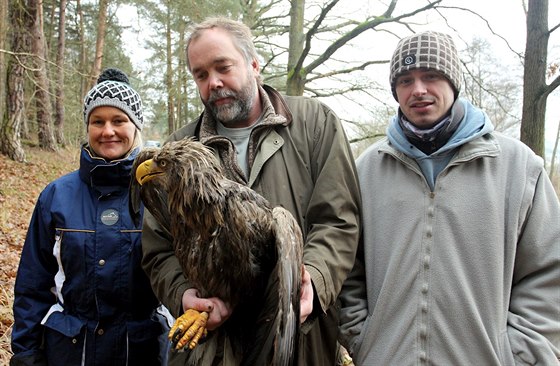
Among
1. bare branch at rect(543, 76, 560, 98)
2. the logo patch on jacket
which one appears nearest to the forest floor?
the logo patch on jacket

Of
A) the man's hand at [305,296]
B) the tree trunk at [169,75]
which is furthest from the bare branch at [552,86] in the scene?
the tree trunk at [169,75]

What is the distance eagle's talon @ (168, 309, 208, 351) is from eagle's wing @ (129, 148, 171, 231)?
2.06ft

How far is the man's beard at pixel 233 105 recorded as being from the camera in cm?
279

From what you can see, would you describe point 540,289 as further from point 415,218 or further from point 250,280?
point 250,280

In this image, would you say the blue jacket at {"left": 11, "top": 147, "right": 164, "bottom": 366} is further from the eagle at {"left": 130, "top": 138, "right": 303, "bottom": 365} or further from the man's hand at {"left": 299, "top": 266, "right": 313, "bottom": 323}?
the man's hand at {"left": 299, "top": 266, "right": 313, "bottom": 323}

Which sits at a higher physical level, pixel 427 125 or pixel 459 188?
pixel 427 125

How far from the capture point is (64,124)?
2248 centimetres

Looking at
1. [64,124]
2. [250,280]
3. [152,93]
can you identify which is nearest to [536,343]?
[250,280]

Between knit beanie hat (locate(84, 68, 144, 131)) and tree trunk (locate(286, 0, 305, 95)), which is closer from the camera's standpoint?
knit beanie hat (locate(84, 68, 144, 131))

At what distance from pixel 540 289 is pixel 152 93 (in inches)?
802

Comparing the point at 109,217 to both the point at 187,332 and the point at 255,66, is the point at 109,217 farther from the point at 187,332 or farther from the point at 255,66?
the point at 255,66

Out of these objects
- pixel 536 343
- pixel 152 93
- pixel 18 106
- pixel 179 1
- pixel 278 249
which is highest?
pixel 179 1

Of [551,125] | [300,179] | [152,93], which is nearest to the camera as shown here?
[300,179]

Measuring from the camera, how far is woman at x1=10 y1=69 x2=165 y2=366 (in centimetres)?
278
